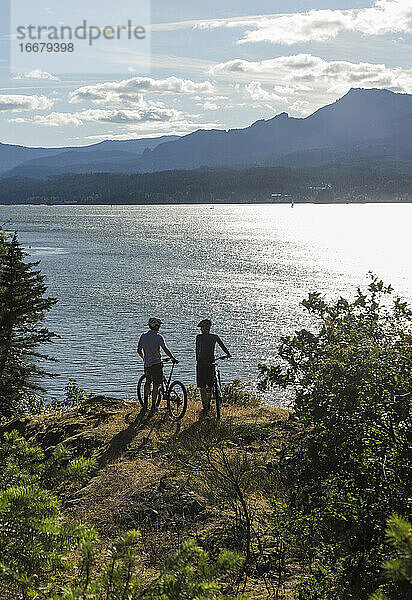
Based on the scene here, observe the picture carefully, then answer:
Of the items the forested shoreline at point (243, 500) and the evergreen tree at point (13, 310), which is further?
the evergreen tree at point (13, 310)

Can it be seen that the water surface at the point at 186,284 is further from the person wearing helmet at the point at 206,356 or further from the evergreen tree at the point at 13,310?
the person wearing helmet at the point at 206,356

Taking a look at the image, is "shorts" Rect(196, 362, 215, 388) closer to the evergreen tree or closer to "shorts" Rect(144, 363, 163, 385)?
"shorts" Rect(144, 363, 163, 385)

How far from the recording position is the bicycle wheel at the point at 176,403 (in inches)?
499

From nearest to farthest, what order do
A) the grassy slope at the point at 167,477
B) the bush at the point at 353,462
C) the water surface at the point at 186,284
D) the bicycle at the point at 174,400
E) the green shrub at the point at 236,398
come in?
the bush at the point at 353,462
the grassy slope at the point at 167,477
the bicycle at the point at 174,400
the green shrub at the point at 236,398
the water surface at the point at 186,284

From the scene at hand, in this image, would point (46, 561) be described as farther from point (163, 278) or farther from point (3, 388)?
point (163, 278)

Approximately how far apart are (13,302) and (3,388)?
328 centimetres

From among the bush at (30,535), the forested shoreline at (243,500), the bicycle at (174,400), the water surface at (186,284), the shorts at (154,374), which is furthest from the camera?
the water surface at (186,284)

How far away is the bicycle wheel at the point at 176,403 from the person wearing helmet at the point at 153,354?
36cm

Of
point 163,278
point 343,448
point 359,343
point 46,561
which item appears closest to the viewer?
point 46,561

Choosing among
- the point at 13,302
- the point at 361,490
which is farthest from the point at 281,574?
the point at 13,302

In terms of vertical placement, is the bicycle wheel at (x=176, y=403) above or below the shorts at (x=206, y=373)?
below

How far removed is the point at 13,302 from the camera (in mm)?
21859

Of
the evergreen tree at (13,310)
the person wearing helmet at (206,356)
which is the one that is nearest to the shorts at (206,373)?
the person wearing helmet at (206,356)

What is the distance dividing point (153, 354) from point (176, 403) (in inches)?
47.2
